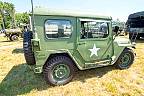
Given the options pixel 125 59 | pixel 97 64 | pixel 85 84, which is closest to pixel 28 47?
pixel 85 84

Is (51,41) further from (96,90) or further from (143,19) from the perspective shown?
(143,19)

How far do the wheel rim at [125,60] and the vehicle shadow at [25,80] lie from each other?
42cm

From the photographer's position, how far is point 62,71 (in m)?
5.11

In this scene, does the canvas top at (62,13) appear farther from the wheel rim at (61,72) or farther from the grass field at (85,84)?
the grass field at (85,84)

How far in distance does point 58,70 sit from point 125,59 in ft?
8.63

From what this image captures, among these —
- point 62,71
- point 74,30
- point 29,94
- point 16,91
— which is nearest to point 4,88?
point 16,91

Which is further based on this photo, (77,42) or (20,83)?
(20,83)

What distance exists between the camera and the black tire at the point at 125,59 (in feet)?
20.4

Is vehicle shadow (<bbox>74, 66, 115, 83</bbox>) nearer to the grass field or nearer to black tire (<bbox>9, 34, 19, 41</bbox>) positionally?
the grass field

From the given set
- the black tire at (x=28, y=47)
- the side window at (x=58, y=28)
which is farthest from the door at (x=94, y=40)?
the black tire at (x=28, y=47)

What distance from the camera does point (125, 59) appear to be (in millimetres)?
6363

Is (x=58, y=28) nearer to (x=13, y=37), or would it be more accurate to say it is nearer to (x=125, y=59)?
(x=125, y=59)

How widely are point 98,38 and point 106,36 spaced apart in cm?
32

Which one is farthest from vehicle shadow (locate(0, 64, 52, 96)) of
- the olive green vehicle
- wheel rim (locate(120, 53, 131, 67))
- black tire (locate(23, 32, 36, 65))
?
wheel rim (locate(120, 53, 131, 67))
